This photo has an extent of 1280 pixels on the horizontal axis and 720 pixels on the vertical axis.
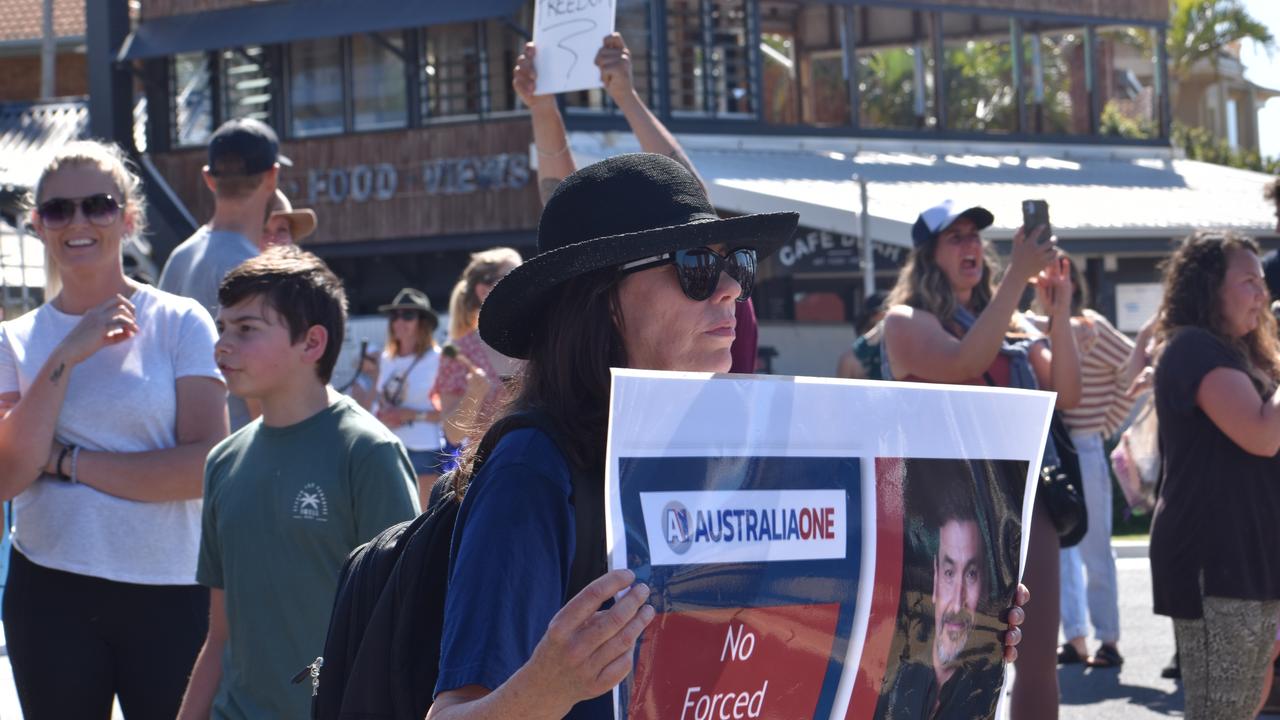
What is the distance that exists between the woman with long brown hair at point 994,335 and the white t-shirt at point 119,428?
2.15 metres

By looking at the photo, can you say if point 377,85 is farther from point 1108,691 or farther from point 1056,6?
point 1108,691

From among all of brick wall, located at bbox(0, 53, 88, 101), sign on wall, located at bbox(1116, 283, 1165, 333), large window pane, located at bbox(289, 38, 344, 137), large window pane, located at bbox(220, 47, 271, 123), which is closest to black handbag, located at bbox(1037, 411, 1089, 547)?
sign on wall, located at bbox(1116, 283, 1165, 333)

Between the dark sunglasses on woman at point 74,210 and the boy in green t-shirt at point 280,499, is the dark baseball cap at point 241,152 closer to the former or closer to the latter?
the dark sunglasses on woman at point 74,210

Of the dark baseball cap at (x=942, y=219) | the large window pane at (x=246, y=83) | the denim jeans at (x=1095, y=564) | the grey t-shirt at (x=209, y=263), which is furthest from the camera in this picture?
the large window pane at (x=246, y=83)

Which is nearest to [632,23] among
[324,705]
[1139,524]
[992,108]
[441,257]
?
[441,257]

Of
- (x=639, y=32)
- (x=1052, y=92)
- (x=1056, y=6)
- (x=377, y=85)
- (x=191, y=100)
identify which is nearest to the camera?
(x=639, y=32)

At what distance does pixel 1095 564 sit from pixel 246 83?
753 inches

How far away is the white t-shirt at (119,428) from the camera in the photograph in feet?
13.3

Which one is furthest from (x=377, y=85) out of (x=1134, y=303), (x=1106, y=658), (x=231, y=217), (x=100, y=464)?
(x=100, y=464)

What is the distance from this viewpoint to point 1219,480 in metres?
4.97

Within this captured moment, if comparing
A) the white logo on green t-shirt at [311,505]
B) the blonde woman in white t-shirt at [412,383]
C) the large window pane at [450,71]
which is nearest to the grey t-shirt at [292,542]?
the white logo on green t-shirt at [311,505]

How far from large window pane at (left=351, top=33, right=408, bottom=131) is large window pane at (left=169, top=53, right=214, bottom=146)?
242 cm

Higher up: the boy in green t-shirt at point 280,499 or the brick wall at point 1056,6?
the brick wall at point 1056,6

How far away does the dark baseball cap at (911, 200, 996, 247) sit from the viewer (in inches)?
205
